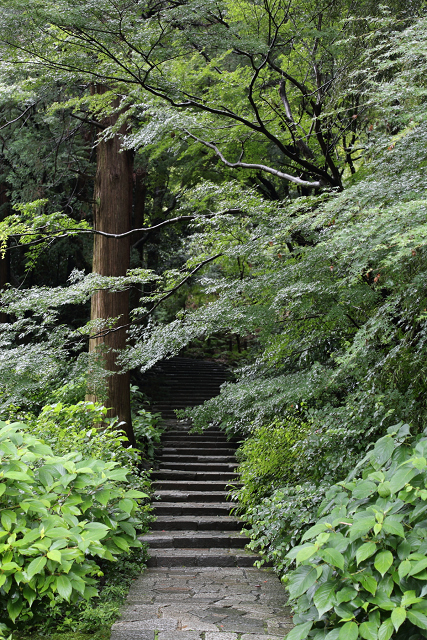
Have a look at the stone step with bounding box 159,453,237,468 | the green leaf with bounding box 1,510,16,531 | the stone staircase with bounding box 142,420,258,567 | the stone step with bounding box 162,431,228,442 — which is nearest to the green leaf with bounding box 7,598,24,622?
the green leaf with bounding box 1,510,16,531

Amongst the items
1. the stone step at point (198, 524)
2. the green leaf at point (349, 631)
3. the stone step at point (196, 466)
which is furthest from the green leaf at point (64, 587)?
the stone step at point (196, 466)

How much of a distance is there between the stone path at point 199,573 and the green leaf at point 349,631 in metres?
0.95

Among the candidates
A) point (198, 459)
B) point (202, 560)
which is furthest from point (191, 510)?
point (198, 459)

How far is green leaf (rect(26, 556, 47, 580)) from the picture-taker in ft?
8.09

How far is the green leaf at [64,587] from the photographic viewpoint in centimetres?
251

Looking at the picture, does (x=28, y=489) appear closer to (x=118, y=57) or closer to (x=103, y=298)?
(x=118, y=57)

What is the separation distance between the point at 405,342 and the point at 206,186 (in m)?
3.42

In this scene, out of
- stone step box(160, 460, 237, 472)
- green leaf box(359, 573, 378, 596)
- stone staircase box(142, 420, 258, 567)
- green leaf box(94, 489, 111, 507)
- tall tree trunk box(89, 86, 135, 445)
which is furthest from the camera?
stone step box(160, 460, 237, 472)

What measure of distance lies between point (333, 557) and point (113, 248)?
241 inches

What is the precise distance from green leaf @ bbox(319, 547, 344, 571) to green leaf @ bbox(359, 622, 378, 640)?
249 millimetres

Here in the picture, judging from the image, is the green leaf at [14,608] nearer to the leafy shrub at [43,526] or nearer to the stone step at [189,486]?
the leafy shrub at [43,526]

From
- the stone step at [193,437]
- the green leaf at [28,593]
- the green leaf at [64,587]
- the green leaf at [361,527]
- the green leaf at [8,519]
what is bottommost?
the stone step at [193,437]

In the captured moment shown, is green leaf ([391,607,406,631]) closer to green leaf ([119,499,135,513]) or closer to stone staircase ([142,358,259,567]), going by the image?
green leaf ([119,499,135,513])

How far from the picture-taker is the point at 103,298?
747cm
